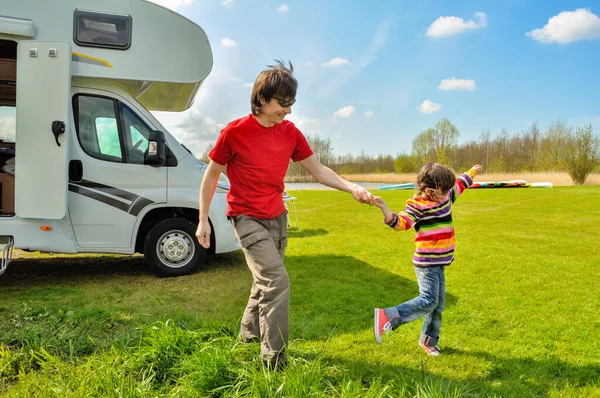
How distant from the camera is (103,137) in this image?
585 cm

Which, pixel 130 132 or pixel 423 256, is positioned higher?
pixel 130 132

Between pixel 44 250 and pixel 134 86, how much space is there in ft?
7.83

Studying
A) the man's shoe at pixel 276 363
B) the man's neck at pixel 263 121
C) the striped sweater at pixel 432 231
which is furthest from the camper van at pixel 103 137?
the man's shoe at pixel 276 363

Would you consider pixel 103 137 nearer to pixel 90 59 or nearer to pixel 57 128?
pixel 57 128

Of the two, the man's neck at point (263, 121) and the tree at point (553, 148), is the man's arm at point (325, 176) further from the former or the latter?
the tree at point (553, 148)

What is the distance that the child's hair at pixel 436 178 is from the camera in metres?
3.43

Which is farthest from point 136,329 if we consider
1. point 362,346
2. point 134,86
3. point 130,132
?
point 134,86

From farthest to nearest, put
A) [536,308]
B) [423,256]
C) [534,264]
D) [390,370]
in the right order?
[534,264] < [536,308] < [423,256] < [390,370]

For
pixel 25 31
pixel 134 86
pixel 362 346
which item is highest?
pixel 25 31

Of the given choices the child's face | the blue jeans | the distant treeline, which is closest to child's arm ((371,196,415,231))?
the child's face

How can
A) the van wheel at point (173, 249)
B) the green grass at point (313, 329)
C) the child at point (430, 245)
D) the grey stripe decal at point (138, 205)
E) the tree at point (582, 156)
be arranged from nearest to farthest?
the green grass at point (313, 329) < the child at point (430, 245) < the grey stripe decal at point (138, 205) < the van wheel at point (173, 249) < the tree at point (582, 156)

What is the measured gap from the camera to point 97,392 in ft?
8.67

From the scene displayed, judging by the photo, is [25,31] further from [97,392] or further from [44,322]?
[97,392]

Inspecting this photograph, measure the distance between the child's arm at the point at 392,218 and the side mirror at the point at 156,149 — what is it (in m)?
3.55
